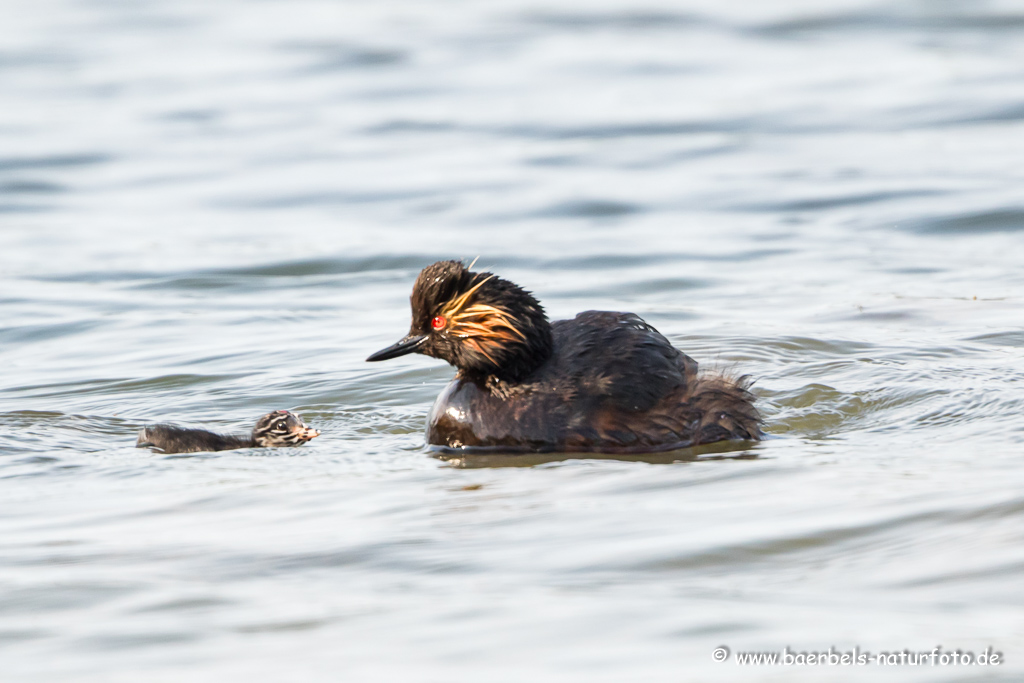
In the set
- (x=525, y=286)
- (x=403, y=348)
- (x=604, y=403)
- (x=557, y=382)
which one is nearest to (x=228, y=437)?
(x=403, y=348)

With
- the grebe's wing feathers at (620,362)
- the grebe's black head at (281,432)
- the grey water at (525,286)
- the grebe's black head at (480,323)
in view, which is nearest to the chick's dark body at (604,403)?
the grebe's wing feathers at (620,362)

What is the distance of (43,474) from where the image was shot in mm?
7117

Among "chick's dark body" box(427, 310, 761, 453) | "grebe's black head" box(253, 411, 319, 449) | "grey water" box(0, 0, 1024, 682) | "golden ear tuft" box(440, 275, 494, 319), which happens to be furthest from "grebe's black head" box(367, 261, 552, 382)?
"grebe's black head" box(253, 411, 319, 449)

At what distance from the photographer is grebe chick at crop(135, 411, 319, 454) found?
7.54 metres

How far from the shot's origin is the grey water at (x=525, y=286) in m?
4.68

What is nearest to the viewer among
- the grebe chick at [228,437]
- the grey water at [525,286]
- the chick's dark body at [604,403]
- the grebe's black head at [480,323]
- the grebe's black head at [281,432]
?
the grey water at [525,286]

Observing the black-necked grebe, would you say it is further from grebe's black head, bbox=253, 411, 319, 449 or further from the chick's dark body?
grebe's black head, bbox=253, 411, 319, 449

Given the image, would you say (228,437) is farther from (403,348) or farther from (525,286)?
(525,286)

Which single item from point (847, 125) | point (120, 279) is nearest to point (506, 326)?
point (120, 279)

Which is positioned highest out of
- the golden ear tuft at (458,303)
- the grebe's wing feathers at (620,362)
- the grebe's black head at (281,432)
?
the golden ear tuft at (458,303)

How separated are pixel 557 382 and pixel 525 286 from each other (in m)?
5.17

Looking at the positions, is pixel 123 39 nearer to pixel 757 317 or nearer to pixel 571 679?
pixel 757 317

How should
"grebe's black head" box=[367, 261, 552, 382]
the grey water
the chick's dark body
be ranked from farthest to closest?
"grebe's black head" box=[367, 261, 552, 382] < the chick's dark body < the grey water

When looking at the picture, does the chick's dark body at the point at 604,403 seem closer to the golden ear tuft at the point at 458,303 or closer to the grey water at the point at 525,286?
the grey water at the point at 525,286
